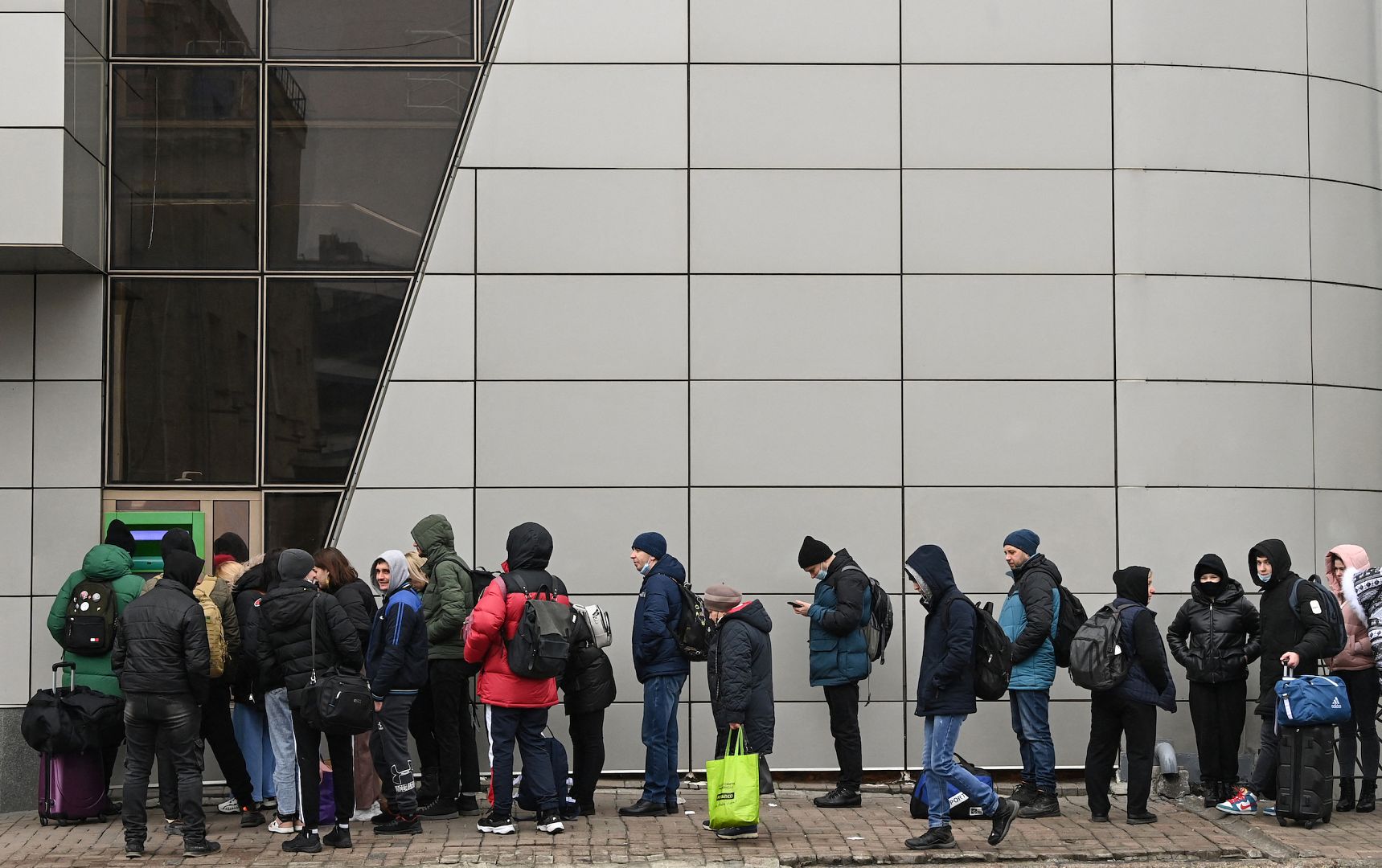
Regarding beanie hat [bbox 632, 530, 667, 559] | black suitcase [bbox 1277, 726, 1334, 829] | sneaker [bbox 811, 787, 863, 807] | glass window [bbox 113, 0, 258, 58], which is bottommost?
sneaker [bbox 811, 787, 863, 807]

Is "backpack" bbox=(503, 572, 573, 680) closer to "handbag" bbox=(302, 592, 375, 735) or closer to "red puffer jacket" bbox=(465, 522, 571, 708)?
"red puffer jacket" bbox=(465, 522, 571, 708)

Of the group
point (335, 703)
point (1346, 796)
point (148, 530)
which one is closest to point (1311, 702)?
point (1346, 796)

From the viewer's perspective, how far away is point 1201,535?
35.4 feet

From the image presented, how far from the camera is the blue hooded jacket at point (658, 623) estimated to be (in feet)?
30.6

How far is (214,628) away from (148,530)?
169 cm

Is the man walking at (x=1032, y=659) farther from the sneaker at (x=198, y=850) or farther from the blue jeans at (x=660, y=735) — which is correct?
the sneaker at (x=198, y=850)

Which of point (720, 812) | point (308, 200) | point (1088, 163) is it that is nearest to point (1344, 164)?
point (1088, 163)

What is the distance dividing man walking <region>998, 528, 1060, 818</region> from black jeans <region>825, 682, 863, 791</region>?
111 cm

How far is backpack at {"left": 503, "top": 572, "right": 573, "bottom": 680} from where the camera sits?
8.63 meters

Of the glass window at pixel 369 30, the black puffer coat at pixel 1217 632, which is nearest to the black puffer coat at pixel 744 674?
the black puffer coat at pixel 1217 632

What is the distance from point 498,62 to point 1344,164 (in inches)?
269

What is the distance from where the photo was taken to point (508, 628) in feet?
28.6

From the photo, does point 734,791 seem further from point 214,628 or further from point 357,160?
point 357,160

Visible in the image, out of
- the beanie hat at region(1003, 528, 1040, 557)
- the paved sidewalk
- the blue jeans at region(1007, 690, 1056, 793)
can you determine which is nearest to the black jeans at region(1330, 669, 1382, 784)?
the paved sidewalk
